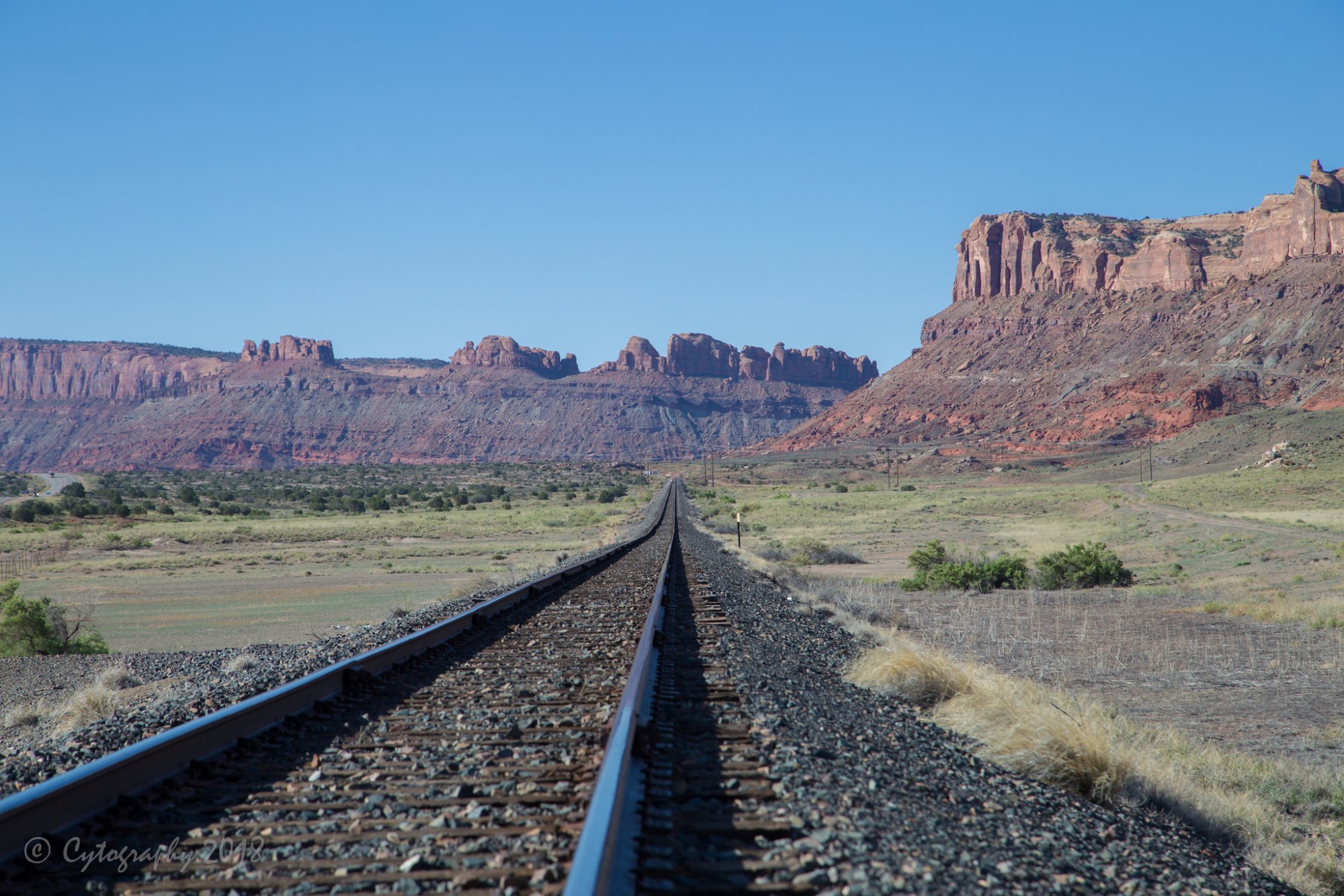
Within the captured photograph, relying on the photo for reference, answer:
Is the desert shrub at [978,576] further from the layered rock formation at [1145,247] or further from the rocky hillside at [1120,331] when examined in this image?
the layered rock formation at [1145,247]

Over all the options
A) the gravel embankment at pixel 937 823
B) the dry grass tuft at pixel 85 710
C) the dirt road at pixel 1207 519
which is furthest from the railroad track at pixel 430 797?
the dirt road at pixel 1207 519

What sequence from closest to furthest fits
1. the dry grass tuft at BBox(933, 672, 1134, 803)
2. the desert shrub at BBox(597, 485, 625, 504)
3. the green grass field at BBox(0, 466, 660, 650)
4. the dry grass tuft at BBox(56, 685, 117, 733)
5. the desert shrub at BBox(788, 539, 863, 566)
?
the dry grass tuft at BBox(933, 672, 1134, 803)
the dry grass tuft at BBox(56, 685, 117, 733)
the green grass field at BBox(0, 466, 660, 650)
the desert shrub at BBox(788, 539, 863, 566)
the desert shrub at BBox(597, 485, 625, 504)

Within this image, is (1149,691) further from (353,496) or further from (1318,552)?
(353,496)

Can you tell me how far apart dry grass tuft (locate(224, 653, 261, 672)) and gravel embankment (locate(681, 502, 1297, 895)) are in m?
6.15

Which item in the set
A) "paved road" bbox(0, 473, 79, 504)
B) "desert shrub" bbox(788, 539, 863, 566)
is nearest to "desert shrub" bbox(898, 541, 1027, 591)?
"desert shrub" bbox(788, 539, 863, 566)

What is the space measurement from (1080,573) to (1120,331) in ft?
432

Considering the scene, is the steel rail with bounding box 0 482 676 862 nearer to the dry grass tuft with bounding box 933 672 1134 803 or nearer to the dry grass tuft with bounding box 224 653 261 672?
the dry grass tuft with bounding box 224 653 261 672

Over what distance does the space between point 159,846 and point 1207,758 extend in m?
7.78

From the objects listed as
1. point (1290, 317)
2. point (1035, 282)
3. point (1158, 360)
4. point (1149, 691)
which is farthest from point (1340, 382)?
point (1149, 691)

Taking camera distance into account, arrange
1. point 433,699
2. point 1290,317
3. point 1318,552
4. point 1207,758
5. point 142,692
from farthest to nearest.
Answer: point 1290,317 < point 1318,552 < point 142,692 < point 1207,758 < point 433,699

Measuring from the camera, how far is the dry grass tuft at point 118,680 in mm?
12320

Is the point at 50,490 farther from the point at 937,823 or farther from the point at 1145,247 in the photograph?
the point at 1145,247

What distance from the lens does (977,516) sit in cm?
5700

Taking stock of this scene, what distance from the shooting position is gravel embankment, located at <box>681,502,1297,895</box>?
4.20 m
